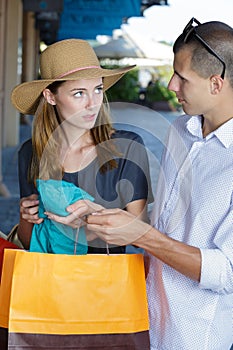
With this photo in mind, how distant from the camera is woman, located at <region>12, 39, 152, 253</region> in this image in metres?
1.90

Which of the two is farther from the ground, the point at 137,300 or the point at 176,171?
the point at 176,171

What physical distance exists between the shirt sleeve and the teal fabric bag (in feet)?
1.02

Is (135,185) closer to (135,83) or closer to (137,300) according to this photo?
(137,300)

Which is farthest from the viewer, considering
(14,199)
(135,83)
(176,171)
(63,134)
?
(135,83)

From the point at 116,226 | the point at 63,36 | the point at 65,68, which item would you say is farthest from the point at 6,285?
the point at 63,36

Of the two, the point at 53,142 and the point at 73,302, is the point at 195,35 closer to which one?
the point at 53,142

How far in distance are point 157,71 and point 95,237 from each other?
28.8 metres

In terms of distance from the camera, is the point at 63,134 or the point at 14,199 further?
the point at 14,199

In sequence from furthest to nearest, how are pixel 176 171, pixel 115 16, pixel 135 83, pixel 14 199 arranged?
pixel 135 83
pixel 115 16
pixel 14 199
pixel 176 171

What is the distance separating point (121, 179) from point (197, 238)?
0.87 ft

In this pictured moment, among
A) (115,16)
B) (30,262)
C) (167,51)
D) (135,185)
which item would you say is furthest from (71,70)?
(167,51)

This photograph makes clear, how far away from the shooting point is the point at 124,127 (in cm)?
197

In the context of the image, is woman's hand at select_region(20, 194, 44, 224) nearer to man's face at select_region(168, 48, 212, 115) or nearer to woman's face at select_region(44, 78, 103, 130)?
woman's face at select_region(44, 78, 103, 130)

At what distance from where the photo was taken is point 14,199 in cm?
738
